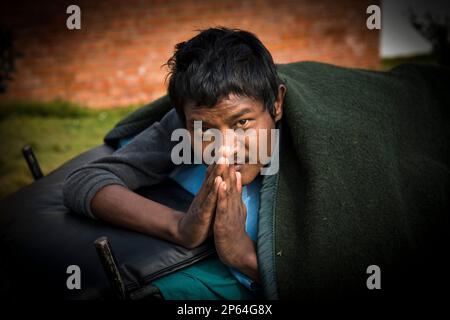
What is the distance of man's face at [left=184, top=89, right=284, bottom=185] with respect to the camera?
1716mm

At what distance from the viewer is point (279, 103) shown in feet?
6.42

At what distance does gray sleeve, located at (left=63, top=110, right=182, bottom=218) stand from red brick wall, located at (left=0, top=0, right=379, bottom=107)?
441cm

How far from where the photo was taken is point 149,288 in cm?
169

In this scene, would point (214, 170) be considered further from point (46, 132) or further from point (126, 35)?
point (126, 35)

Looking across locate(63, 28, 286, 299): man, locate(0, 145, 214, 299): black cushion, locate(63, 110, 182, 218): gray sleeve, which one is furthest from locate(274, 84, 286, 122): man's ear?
locate(0, 145, 214, 299): black cushion

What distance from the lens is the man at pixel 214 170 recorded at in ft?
5.47

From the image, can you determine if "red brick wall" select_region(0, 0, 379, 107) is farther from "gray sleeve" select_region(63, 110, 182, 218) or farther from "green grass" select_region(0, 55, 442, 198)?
"gray sleeve" select_region(63, 110, 182, 218)

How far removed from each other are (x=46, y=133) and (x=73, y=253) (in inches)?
162

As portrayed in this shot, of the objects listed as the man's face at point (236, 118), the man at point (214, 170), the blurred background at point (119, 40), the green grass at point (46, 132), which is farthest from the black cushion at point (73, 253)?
the blurred background at point (119, 40)

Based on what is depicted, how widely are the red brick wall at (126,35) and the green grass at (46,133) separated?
0.23 meters

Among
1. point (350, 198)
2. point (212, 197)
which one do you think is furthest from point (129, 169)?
point (350, 198)
